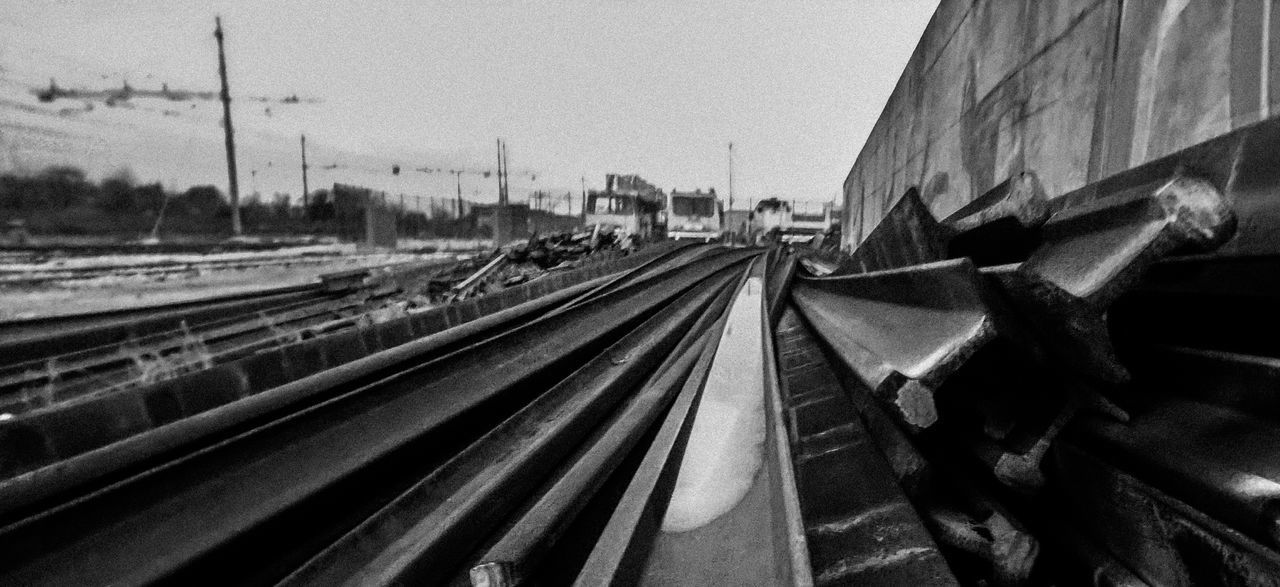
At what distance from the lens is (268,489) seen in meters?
1.18

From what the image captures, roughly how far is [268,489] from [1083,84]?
132 inches

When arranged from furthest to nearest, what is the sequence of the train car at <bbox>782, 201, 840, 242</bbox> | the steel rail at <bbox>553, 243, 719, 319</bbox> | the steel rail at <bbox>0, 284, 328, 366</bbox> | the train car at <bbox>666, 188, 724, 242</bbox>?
the train car at <bbox>782, 201, 840, 242</bbox> → the train car at <bbox>666, 188, 724, 242</bbox> → the steel rail at <bbox>553, 243, 719, 319</bbox> → the steel rail at <bbox>0, 284, 328, 366</bbox>

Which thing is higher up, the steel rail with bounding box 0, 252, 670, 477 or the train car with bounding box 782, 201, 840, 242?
the train car with bounding box 782, 201, 840, 242

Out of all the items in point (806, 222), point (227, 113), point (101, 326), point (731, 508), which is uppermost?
point (227, 113)

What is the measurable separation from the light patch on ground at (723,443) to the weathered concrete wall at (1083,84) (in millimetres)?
1595

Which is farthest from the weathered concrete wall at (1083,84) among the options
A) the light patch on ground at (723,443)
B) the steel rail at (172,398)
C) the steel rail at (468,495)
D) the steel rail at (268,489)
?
the steel rail at (172,398)

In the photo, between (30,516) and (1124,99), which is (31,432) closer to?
(30,516)

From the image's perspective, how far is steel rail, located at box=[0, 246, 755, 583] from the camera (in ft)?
3.18

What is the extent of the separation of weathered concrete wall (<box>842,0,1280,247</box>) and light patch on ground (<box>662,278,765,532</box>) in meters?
1.59

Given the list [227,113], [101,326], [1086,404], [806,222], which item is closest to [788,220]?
[806,222]

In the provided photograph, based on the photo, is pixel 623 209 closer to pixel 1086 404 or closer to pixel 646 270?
pixel 646 270

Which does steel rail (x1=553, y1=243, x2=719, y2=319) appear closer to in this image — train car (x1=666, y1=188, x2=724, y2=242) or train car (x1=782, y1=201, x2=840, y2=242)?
train car (x1=666, y1=188, x2=724, y2=242)

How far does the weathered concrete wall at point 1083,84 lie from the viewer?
4.89ft

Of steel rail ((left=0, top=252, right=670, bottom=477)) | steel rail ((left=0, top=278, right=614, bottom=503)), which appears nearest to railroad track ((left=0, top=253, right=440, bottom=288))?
steel rail ((left=0, top=252, right=670, bottom=477))
